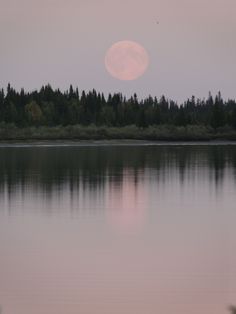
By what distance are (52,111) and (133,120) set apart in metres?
18.0

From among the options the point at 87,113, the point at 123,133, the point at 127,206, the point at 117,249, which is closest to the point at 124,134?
the point at 123,133

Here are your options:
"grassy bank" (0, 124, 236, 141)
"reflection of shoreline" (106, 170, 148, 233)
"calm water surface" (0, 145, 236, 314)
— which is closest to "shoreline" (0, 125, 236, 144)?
"grassy bank" (0, 124, 236, 141)

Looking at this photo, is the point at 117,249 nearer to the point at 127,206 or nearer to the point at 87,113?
the point at 127,206

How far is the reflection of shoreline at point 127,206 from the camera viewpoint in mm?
21098

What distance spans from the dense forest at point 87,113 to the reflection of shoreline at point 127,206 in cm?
10924

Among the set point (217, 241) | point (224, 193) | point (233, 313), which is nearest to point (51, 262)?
point (217, 241)

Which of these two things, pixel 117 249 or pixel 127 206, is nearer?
pixel 117 249

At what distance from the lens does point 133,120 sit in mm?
163375

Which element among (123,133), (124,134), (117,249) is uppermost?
(123,133)

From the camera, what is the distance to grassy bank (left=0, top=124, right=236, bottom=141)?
132250 mm

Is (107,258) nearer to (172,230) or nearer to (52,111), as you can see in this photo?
(172,230)

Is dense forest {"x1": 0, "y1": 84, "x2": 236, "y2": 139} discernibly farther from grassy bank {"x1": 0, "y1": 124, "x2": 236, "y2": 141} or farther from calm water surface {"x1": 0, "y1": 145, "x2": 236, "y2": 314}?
calm water surface {"x1": 0, "y1": 145, "x2": 236, "y2": 314}

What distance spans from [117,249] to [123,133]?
118 metres

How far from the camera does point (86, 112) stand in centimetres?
16988
